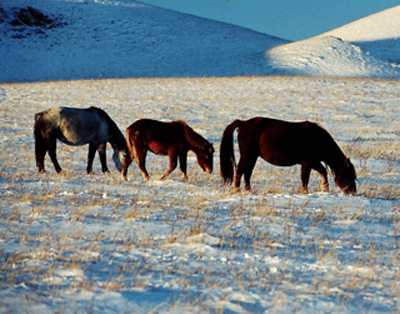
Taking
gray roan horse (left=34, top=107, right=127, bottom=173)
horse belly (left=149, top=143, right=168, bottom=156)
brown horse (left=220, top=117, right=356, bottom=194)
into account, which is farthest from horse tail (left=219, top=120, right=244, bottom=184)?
gray roan horse (left=34, top=107, right=127, bottom=173)

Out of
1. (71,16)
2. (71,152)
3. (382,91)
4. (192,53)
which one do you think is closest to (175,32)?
(192,53)

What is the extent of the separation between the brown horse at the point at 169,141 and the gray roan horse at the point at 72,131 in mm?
1436

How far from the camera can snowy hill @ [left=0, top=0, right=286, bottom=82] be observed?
165 feet

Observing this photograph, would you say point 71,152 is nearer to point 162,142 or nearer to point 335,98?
point 162,142

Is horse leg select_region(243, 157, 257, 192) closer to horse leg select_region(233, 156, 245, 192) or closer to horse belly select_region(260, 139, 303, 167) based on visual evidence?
horse leg select_region(233, 156, 245, 192)

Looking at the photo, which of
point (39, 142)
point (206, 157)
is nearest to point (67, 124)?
point (39, 142)

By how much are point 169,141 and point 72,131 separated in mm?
2562

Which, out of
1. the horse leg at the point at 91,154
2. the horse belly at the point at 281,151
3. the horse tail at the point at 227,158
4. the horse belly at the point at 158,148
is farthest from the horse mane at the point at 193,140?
the horse leg at the point at 91,154

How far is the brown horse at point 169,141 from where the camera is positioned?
9500 mm

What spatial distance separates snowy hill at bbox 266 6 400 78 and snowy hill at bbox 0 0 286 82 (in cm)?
290

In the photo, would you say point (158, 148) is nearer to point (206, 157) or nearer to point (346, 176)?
point (206, 157)

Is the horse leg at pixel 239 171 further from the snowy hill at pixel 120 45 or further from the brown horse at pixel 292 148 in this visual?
the snowy hill at pixel 120 45

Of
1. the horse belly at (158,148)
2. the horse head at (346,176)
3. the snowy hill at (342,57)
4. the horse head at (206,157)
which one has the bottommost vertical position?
the horse head at (346,176)

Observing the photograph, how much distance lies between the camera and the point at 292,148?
7570mm
